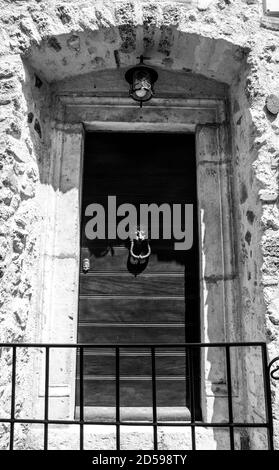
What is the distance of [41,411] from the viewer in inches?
120

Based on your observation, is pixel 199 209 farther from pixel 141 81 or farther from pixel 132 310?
pixel 141 81

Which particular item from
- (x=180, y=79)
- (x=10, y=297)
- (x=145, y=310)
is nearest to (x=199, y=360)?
(x=145, y=310)

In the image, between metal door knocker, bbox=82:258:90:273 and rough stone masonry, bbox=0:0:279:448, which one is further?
metal door knocker, bbox=82:258:90:273

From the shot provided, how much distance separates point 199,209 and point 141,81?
113 cm

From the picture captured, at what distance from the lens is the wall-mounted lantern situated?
10.6 feet

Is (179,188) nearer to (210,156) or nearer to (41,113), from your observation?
(210,156)

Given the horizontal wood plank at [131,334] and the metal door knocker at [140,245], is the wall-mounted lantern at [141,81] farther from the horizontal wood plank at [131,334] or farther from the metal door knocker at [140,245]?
the horizontal wood plank at [131,334]

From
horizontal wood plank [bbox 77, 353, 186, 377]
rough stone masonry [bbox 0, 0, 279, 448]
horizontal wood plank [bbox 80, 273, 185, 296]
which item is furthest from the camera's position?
horizontal wood plank [bbox 80, 273, 185, 296]

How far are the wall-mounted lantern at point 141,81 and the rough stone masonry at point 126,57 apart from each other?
13cm

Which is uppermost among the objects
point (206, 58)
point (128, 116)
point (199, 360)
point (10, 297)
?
point (206, 58)

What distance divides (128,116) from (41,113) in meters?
0.74

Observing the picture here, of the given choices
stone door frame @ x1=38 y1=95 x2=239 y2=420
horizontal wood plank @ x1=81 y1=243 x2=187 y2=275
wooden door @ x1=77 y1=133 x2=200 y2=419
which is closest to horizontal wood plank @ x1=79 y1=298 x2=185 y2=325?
wooden door @ x1=77 y1=133 x2=200 y2=419

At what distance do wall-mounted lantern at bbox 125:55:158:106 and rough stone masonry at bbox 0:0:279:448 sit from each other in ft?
0.42

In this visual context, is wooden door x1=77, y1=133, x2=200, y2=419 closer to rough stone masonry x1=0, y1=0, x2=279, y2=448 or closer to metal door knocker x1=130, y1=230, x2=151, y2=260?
metal door knocker x1=130, y1=230, x2=151, y2=260
